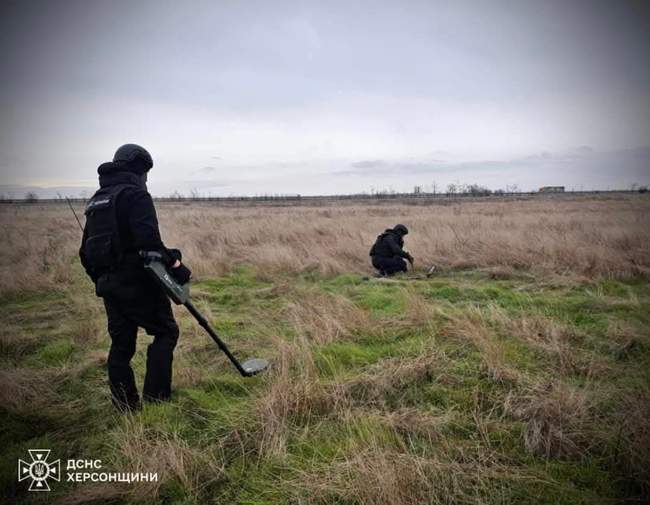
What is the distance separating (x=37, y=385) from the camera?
3320 mm

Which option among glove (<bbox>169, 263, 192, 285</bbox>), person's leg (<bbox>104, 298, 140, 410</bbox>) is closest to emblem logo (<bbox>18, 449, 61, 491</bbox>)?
person's leg (<bbox>104, 298, 140, 410</bbox>)

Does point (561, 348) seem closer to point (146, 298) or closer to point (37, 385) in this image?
point (146, 298)

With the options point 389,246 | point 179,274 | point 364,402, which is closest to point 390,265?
point 389,246

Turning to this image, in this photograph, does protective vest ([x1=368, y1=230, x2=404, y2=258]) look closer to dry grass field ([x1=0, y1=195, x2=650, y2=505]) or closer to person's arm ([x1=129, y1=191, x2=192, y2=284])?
dry grass field ([x1=0, y1=195, x2=650, y2=505])

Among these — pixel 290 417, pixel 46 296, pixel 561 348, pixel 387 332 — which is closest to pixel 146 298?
pixel 290 417

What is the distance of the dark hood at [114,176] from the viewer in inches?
109

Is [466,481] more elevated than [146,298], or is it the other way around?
[146,298]

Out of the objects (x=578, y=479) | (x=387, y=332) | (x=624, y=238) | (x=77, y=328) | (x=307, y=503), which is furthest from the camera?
(x=624, y=238)

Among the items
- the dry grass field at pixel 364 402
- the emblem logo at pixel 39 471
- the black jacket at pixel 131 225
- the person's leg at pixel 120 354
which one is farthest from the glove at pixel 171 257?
the emblem logo at pixel 39 471

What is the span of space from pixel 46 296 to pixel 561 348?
8.69 m

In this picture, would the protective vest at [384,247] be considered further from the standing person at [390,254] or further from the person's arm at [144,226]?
the person's arm at [144,226]

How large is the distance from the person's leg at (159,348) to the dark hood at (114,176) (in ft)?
3.23

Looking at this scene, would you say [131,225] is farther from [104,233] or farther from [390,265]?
[390,265]

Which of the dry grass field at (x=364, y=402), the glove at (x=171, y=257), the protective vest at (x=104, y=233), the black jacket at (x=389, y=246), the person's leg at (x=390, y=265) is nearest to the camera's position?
the dry grass field at (x=364, y=402)
